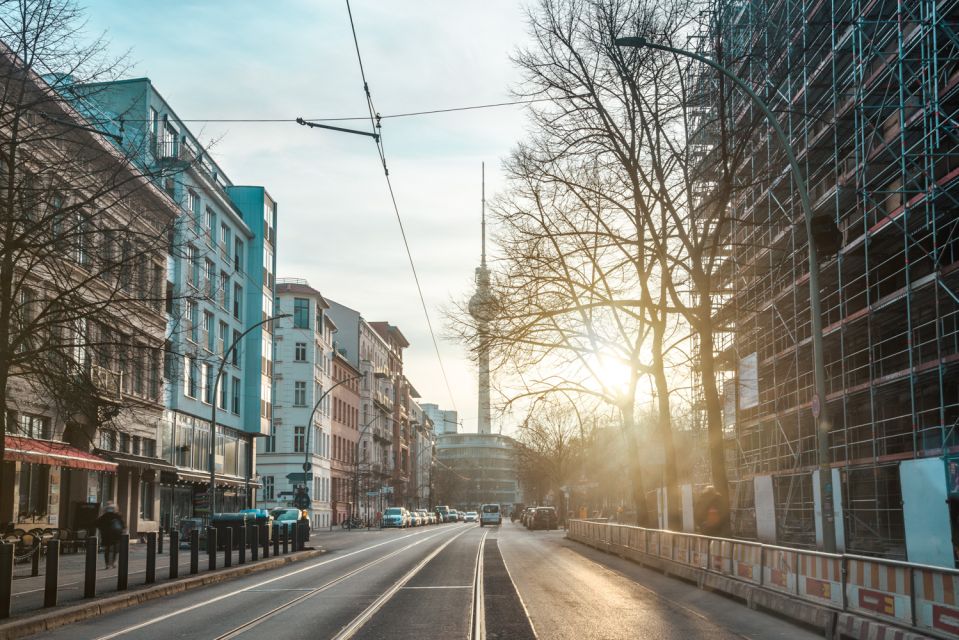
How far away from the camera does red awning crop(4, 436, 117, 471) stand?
2506 centimetres

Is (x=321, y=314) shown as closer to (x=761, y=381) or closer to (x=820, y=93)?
→ (x=761, y=381)

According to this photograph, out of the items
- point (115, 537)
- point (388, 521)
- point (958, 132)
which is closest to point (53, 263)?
point (115, 537)

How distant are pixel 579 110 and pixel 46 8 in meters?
14.5

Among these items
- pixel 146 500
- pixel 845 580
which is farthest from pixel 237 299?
pixel 845 580

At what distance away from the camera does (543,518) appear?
72875mm

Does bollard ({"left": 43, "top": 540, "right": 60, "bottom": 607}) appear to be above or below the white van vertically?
above

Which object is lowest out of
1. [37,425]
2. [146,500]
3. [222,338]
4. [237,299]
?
[146,500]

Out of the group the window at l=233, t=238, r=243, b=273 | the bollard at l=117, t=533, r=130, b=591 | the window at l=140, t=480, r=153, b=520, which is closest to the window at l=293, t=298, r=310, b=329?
the window at l=233, t=238, r=243, b=273

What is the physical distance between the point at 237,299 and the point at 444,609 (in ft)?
151

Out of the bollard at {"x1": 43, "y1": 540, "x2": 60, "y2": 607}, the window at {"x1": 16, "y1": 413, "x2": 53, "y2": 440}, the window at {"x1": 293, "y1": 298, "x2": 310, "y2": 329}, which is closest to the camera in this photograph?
the bollard at {"x1": 43, "y1": 540, "x2": 60, "y2": 607}

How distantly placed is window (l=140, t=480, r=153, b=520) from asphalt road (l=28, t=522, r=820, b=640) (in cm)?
2223

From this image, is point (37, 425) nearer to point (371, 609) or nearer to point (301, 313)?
point (371, 609)

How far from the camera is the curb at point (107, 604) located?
12.4 m

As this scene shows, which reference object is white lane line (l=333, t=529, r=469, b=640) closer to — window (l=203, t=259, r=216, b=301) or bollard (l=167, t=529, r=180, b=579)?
bollard (l=167, t=529, r=180, b=579)
